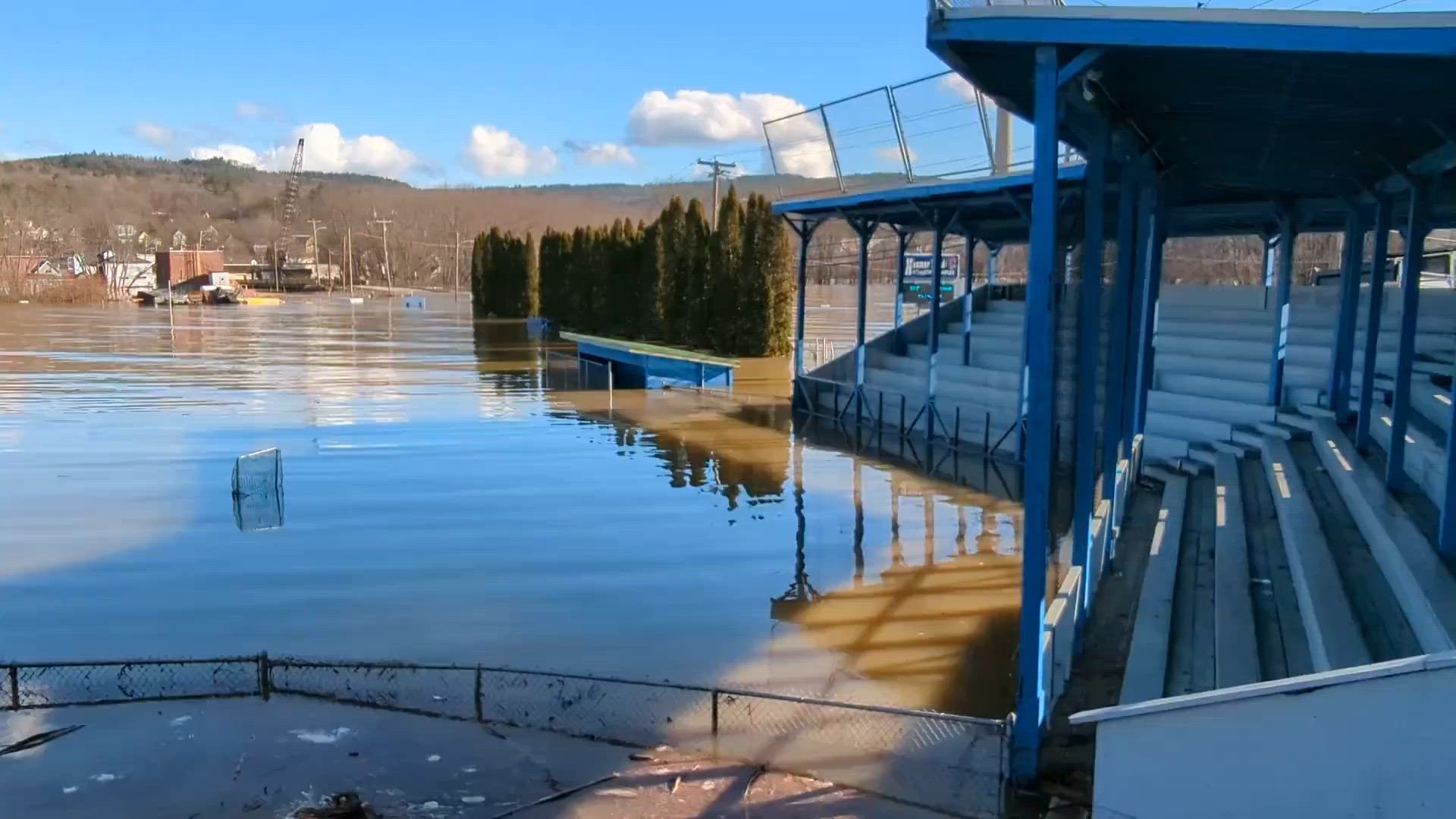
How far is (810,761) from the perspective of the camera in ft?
18.2

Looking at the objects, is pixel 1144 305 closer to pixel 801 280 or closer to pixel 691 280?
pixel 801 280

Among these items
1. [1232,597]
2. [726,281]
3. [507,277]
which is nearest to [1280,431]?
[1232,597]

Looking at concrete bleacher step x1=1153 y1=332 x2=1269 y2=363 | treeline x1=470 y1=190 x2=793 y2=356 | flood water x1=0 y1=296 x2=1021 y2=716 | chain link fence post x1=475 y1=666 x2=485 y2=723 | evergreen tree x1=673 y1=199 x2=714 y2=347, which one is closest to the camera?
chain link fence post x1=475 y1=666 x2=485 y2=723

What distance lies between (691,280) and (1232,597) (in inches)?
1072

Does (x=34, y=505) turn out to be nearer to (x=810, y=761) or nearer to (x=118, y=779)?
(x=118, y=779)

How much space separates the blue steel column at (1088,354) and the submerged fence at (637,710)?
182 cm

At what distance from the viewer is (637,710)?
623cm

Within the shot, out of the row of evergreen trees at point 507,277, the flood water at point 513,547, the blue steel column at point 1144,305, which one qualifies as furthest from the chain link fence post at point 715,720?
the row of evergreen trees at point 507,277

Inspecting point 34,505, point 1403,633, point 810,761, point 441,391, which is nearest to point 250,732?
point 810,761

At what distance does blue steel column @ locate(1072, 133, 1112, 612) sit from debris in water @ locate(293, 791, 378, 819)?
14.2 feet

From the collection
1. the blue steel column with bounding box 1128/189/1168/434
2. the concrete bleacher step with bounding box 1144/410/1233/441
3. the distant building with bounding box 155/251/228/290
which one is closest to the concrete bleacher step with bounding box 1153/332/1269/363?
the concrete bleacher step with bounding box 1144/410/1233/441

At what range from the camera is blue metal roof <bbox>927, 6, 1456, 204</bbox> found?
424cm

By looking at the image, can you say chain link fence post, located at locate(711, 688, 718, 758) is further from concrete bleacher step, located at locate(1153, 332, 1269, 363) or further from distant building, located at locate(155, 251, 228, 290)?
distant building, located at locate(155, 251, 228, 290)

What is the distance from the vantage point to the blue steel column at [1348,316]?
10.6m
